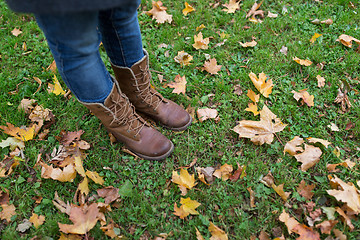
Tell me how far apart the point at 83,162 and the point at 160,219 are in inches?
26.1

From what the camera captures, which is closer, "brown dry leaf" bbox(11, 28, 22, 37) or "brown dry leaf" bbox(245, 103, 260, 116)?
"brown dry leaf" bbox(245, 103, 260, 116)

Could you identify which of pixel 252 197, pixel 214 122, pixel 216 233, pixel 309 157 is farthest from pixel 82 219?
pixel 309 157

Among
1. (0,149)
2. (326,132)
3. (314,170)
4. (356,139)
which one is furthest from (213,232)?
(0,149)

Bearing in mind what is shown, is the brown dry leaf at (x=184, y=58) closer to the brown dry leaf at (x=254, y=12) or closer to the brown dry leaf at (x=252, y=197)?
the brown dry leaf at (x=254, y=12)

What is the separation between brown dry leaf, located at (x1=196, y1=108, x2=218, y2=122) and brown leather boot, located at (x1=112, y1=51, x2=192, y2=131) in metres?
0.09

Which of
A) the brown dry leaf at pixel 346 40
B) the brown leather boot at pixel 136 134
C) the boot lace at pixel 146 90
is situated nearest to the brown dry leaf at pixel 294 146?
the brown leather boot at pixel 136 134

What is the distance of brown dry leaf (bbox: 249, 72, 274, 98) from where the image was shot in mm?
2129

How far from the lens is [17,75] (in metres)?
2.37

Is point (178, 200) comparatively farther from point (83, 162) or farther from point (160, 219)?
point (83, 162)

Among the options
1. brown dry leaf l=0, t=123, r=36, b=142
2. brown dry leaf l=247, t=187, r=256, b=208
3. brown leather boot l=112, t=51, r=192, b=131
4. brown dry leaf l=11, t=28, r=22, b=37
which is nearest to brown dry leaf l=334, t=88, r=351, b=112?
brown dry leaf l=247, t=187, r=256, b=208

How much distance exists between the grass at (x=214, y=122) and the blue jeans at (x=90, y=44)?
0.60m

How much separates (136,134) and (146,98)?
26 centimetres

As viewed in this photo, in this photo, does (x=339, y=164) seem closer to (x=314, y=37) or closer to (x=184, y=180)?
(x=184, y=180)

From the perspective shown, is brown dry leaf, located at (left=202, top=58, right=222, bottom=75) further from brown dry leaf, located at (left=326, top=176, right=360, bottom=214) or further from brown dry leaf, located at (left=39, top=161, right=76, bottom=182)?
brown dry leaf, located at (left=39, top=161, right=76, bottom=182)
